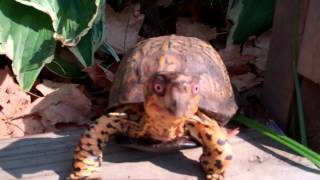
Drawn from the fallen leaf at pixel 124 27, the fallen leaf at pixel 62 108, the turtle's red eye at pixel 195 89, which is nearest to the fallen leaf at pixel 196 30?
the fallen leaf at pixel 124 27

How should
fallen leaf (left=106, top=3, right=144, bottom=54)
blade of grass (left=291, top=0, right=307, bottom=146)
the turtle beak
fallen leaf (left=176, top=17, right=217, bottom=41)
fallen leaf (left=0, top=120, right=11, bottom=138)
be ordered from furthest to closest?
fallen leaf (left=176, top=17, right=217, bottom=41) < fallen leaf (left=106, top=3, right=144, bottom=54) < fallen leaf (left=0, top=120, right=11, bottom=138) < blade of grass (left=291, top=0, right=307, bottom=146) < the turtle beak

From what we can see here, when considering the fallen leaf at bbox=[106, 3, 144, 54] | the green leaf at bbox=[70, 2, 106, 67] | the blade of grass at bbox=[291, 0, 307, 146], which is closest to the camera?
the blade of grass at bbox=[291, 0, 307, 146]

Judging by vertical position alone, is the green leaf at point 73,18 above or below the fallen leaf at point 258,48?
above

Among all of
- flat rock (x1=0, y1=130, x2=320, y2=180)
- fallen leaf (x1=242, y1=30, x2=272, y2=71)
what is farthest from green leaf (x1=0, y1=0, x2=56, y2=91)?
fallen leaf (x1=242, y1=30, x2=272, y2=71)

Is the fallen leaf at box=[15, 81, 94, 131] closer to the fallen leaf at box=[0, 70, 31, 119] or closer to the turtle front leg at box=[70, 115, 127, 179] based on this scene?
the fallen leaf at box=[0, 70, 31, 119]

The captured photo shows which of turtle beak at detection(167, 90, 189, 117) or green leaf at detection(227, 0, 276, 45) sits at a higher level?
green leaf at detection(227, 0, 276, 45)

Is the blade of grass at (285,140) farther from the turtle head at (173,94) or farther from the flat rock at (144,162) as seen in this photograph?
the turtle head at (173,94)

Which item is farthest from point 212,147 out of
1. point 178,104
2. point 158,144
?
point 178,104

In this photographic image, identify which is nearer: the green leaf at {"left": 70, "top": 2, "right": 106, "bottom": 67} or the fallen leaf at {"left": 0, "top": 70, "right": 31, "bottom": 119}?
the fallen leaf at {"left": 0, "top": 70, "right": 31, "bottom": 119}

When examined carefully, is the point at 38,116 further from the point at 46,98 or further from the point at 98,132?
the point at 98,132
